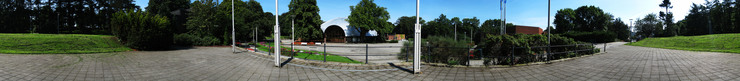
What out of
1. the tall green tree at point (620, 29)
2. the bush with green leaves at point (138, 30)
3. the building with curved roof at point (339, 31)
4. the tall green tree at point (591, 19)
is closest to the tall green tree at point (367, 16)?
the building with curved roof at point (339, 31)

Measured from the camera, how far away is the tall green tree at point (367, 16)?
3466 cm

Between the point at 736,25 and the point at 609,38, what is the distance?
16.8m

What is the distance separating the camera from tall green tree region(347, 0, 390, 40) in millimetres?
34656

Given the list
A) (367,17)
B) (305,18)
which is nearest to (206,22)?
(305,18)

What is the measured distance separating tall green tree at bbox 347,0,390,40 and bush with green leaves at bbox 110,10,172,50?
2176 centimetres

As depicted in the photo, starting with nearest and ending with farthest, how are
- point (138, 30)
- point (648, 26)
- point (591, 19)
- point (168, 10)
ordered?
point (138, 30) < point (168, 10) < point (591, 19) < point (648, 26)

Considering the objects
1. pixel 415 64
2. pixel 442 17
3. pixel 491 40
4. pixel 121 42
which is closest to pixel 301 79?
pixel 415 64

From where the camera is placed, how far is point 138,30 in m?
14.5

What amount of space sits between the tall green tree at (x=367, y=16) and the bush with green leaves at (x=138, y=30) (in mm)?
21762

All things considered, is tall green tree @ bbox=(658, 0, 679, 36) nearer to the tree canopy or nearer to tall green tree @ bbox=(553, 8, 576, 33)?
tall green tree @ bbox=(553, 8, 576, 33)

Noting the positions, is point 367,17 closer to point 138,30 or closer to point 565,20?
point 138,30

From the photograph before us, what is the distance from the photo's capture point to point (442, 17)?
2741 inches

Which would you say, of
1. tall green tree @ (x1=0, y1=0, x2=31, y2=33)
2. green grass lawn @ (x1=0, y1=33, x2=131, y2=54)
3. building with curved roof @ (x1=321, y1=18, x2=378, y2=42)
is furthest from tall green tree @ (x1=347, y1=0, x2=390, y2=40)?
tall green tree @ (x1=0, y1=0, x2=31, y2=33)

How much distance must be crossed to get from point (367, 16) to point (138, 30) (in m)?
23.5
